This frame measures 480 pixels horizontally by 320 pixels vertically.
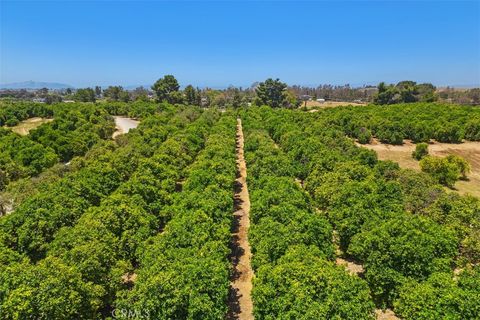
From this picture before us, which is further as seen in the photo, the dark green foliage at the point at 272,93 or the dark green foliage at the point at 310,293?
the dark green foliage at the point at 272,93

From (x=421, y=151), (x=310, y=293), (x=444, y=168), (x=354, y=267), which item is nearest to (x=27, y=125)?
(x=354, y=267)

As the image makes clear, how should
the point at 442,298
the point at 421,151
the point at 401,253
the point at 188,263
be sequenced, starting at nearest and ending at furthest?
the point at 442,298, the point at 188,263, the point at 401,253, the point at 421,151

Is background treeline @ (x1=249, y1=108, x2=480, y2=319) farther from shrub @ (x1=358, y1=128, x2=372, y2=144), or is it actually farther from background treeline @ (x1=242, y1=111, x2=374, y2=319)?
shrub @ (x1=358, y1=128, x2=372, y2=144)

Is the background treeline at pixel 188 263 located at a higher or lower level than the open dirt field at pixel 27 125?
higher

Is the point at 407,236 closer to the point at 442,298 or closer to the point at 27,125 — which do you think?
the point at 442,298

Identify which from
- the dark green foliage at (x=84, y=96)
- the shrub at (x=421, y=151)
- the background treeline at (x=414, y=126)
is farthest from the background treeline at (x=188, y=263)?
the dark green foliage at (x=84, y=96)

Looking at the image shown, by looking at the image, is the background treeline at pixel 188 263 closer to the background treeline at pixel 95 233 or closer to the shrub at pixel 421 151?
the background treeline at pixel 95 233
